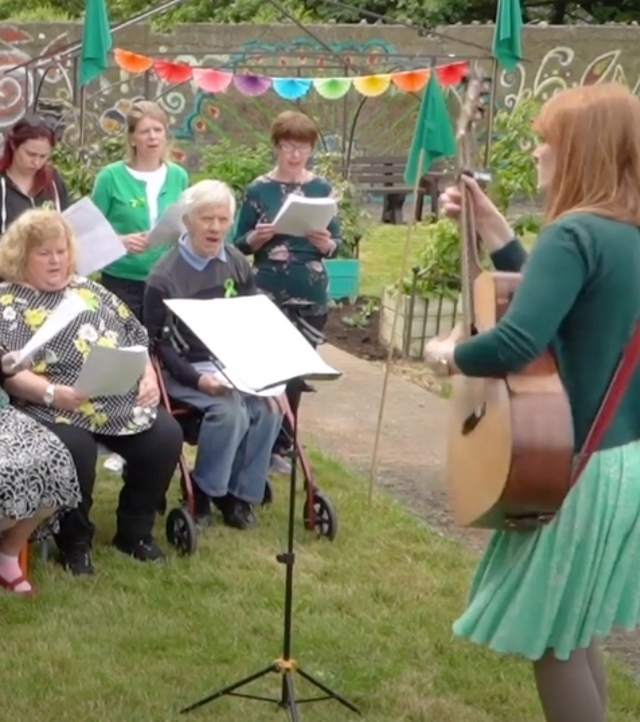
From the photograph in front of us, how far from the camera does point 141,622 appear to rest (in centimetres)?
473

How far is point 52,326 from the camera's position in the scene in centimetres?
475

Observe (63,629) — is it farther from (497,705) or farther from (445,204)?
(445,204)

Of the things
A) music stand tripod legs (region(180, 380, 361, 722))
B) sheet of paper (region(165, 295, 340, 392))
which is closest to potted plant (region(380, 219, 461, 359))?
sheet of paper (region(165, 295, 340, 392))

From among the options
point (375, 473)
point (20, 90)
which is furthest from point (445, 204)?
point (20, 90)

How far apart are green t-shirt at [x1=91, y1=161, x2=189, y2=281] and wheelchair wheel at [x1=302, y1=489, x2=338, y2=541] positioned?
144 centimetres

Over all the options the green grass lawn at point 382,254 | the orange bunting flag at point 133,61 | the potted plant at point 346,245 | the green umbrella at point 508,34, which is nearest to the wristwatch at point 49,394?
the green umbrella at point 508,34

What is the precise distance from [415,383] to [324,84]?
3748mm

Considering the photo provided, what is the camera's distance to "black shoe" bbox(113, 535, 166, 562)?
5.33 m

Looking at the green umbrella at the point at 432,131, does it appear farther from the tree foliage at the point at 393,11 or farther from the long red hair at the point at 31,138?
the tree foliage at the point at 393,11

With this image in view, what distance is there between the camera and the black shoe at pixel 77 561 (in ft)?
17.0

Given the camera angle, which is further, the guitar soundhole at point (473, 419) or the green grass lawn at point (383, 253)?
the green grass lawn at point (383, 253)

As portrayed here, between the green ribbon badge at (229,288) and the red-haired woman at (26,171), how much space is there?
3.00ft

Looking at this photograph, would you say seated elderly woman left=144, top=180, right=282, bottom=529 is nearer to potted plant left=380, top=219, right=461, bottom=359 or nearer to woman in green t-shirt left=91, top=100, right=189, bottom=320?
woman in green t-shirt left=91, top=100, right=189, bottom=320

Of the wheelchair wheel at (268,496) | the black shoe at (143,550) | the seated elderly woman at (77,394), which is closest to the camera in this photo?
the seated elderly woman at (77,394)
